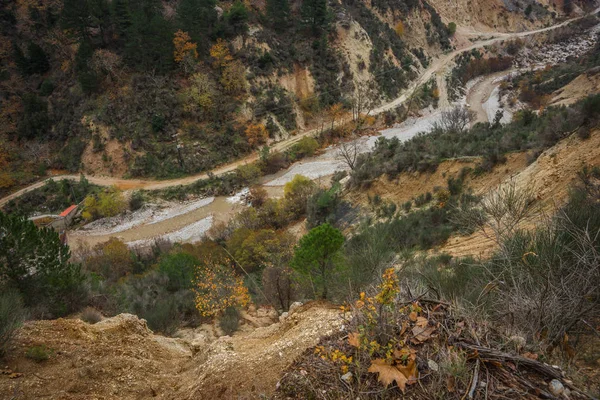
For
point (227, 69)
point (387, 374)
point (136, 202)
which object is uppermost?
point (227, 69)

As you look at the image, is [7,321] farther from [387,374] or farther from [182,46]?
[182,46]

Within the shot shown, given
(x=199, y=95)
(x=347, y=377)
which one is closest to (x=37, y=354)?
(x=347, y=377)

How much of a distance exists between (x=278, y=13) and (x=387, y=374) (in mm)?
62919

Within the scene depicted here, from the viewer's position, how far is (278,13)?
57.7 meters

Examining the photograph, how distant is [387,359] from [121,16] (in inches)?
2253

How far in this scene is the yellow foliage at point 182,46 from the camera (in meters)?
47.5

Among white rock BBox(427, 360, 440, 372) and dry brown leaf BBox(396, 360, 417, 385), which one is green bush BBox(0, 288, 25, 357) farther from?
white rock BBox(427, 360, 440, 372)

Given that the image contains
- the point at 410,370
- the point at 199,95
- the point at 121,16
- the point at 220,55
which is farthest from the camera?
the point at 220,55

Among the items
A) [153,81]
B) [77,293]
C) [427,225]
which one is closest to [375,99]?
[153,81]

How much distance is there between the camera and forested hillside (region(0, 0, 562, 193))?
4700cm

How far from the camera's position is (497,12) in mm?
86938

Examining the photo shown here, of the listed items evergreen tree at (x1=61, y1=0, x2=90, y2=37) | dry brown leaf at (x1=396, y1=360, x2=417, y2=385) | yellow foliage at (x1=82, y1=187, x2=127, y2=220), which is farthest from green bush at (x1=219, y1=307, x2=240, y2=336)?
evergreen tree at (x1=61, y1=0, x2=90, y2=37)

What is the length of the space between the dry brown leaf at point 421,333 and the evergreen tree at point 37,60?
6549 cm

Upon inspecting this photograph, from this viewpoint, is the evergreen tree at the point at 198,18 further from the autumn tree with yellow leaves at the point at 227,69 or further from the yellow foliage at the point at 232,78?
the yellow foliage at the point at 232,78
